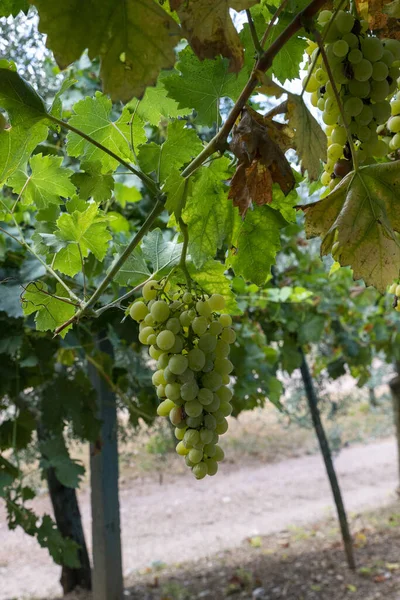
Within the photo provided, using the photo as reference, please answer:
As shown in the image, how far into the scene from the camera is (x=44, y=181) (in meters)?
0.67

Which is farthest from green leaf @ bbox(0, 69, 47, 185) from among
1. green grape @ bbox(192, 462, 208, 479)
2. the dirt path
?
the dirt path

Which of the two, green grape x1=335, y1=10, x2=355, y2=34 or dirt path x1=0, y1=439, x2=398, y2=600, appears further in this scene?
dirt path x1=0, y1=439, x2=398, y2=600

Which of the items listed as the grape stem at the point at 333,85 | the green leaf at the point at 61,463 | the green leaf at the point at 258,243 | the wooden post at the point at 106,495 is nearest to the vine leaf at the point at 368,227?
the grape stem at the point at 333,85

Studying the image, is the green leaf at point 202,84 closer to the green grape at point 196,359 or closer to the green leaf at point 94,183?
the green leaf at point 94,183

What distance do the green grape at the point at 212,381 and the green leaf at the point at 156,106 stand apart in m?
0.29

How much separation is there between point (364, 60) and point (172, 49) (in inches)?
6.1

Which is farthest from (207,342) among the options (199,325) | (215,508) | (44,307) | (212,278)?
(215,508)

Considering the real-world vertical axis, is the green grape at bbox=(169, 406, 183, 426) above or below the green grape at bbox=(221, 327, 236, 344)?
below

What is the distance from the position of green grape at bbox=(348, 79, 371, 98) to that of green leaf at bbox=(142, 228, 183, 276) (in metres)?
0.22

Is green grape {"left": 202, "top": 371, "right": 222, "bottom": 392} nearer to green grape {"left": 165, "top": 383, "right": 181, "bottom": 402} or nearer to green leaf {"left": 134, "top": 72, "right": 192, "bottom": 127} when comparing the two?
green grape {"left": 165, "top": 383, "right": 181, "bottom": 402}

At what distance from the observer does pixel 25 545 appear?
4.22 metres

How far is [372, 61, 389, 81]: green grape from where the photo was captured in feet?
1.42

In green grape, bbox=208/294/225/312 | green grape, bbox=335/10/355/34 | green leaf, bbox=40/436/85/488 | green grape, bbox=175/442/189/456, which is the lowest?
green grape, bbox=175/442/189/456

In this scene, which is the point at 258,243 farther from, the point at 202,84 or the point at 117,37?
the point at 117,37
